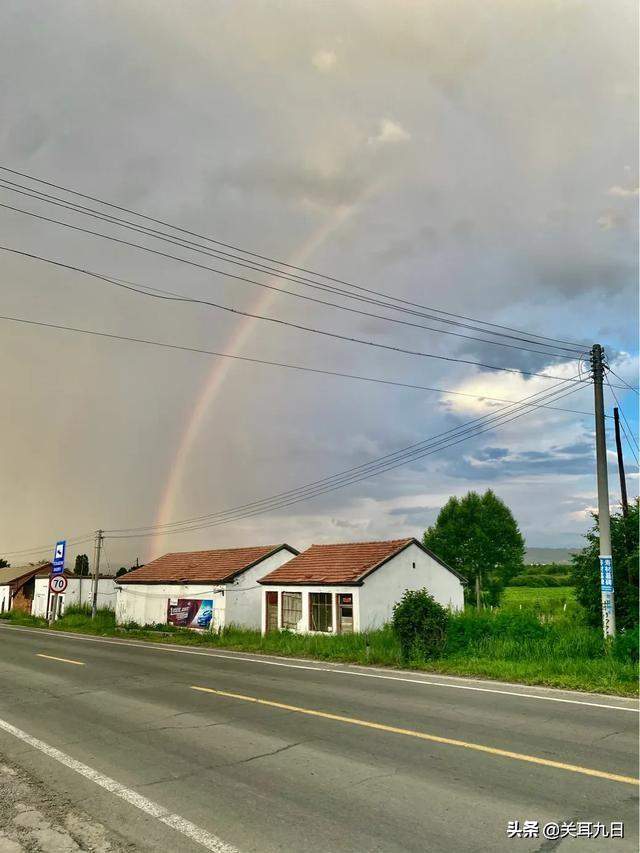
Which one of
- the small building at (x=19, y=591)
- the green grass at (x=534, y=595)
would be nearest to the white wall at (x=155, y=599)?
the green grass at (x=534, y=595)

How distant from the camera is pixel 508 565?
66.2 metres

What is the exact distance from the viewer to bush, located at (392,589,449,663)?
661 inches

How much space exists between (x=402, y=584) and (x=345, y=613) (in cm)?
368

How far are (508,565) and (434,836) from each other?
6576 cm

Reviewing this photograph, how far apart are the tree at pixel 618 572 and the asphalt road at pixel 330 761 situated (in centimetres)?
698

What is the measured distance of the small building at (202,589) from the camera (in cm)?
3566

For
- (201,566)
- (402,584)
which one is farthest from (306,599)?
(201,566)

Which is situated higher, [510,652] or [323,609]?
[510,652]

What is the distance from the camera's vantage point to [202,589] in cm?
3694

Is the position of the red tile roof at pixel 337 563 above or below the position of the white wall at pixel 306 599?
above

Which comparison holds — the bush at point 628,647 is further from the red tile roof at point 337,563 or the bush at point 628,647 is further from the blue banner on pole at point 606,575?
the red tile roof at point 337,563

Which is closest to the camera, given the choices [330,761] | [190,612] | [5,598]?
[330,761]

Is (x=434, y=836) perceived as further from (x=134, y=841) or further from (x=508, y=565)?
(x=508, y=565)

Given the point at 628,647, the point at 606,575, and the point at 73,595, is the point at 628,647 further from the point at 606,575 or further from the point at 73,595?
the point at 73,595
